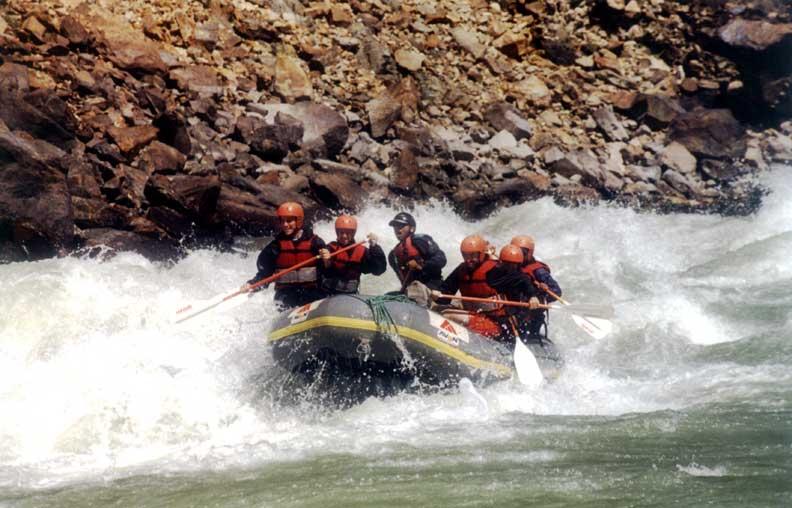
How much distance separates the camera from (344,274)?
745 centimetres

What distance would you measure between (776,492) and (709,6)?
15.3 m

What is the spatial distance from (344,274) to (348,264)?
0.09m

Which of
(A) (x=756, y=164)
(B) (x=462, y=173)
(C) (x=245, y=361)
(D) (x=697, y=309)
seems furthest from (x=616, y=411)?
(A) (x=756, y=164)

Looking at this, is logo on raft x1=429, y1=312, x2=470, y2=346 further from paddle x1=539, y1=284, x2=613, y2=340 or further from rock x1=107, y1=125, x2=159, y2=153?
rock x1=107, y1=125, x2=159, y2=153

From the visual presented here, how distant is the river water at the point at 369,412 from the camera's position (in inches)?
179

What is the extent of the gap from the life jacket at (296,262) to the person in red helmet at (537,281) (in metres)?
1.73

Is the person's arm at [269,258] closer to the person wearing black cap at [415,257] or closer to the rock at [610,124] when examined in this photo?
the person wearing black cap at [415,257]

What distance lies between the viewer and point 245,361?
7016 mm

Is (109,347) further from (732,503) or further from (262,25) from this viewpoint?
(262,25)

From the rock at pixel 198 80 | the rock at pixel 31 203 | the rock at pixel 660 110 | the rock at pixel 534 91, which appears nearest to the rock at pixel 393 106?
the rock at pixel 534 91

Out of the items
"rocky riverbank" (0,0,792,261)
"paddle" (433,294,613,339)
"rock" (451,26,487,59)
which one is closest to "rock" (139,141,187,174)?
"rocky riverbank" (0,0,792,261)

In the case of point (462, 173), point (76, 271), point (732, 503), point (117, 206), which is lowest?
point (732, 503)

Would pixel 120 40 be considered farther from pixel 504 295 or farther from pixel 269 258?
pixel 504 295

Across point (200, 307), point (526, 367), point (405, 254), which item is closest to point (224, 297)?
point (200, 307)
